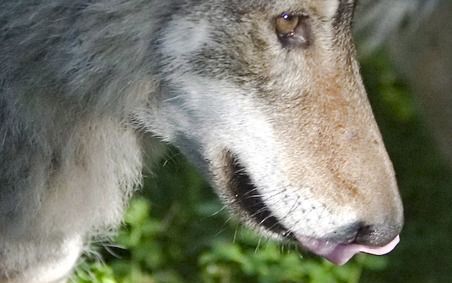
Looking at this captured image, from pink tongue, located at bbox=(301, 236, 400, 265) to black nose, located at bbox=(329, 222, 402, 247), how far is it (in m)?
0.01

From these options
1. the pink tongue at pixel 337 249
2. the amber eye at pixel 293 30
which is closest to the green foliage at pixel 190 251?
the pink tongue at pixel 337 249

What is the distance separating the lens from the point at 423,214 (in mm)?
2232

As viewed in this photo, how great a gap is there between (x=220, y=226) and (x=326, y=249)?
769 millimetres

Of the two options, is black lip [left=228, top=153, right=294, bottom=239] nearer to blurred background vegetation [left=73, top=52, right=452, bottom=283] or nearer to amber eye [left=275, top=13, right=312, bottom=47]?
amber eye [left=275, top=13, right=312, bottom=47]

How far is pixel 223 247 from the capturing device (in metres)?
2.02

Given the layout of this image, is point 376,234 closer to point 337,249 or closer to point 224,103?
point 337,249

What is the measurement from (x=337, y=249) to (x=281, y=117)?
0.22 meters

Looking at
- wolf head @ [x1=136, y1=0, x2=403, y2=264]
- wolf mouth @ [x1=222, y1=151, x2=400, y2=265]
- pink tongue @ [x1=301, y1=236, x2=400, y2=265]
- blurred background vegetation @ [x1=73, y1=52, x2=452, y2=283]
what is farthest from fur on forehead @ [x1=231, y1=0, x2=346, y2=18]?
blurred background vegetation @ [x1=73, y1=52, x2=452, y2=283]

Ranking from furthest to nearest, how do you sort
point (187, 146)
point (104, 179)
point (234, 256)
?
point (234, 256)
point (104, 179)
point (187, 146)

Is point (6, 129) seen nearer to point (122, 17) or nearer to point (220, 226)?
point (122, 17)

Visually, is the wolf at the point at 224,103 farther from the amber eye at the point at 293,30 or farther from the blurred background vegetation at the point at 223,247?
the blurred background vegetation at the point at 223,247

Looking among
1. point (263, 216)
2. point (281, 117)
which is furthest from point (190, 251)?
point (281, 117)

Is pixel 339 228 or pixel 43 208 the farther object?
pixel 43 208

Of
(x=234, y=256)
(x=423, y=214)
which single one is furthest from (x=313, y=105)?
(x=423, y=214)
